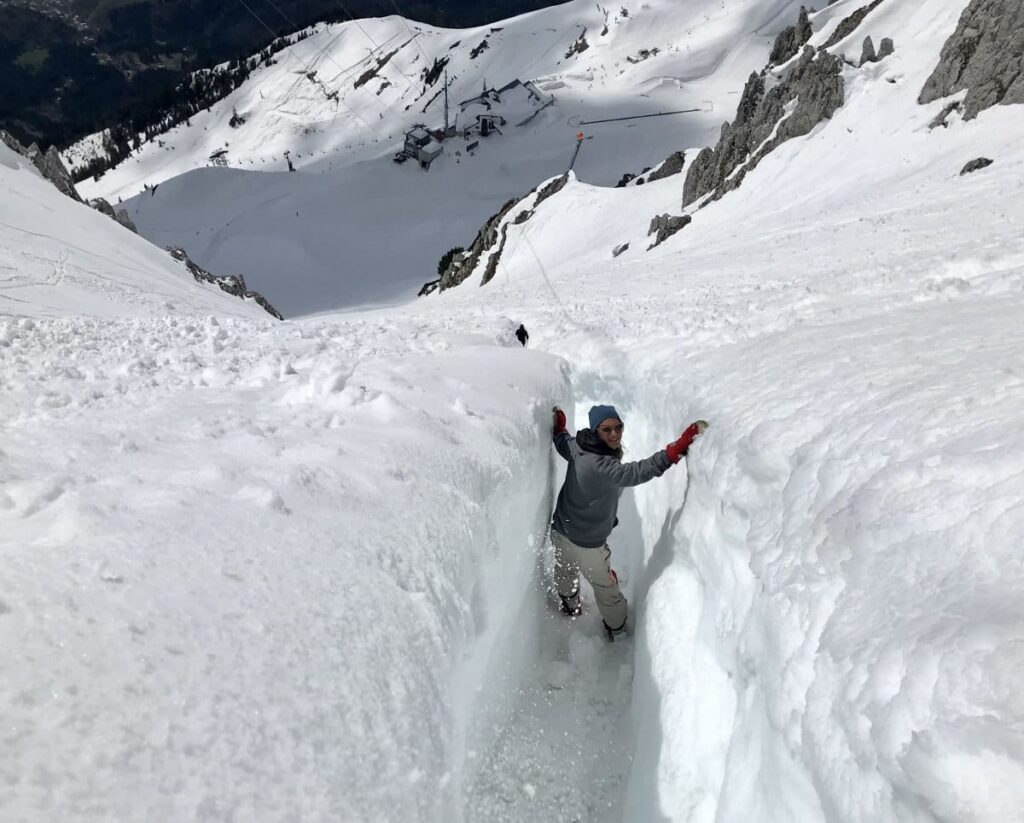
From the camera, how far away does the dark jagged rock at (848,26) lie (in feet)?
116

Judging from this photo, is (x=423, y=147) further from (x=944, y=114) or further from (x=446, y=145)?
(x=944, y=114)

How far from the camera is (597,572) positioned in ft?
19.7

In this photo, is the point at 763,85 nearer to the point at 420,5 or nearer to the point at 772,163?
the point at 772,163

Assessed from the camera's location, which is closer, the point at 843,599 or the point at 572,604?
the point at 843,599

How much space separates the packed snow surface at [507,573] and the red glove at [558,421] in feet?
0.43

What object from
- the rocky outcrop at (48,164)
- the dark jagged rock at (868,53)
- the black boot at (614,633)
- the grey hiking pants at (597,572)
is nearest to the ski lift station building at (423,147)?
the rocky outcrop at (48,164)

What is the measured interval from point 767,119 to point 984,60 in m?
11.9

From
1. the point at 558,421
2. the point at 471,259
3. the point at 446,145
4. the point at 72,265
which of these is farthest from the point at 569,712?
the point at 446,145

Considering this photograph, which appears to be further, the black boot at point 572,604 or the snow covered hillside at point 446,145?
the snow covered hillside at point 446,145

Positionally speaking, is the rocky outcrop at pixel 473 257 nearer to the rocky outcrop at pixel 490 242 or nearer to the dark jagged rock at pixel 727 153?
the rocky outcrop at pixel 490 242

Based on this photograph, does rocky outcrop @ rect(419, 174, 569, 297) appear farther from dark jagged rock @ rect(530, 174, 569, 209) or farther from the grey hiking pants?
the grey hiking pants

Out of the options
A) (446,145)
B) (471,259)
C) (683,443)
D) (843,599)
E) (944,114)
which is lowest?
(471,259)

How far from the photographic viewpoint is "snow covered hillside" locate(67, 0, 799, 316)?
5453cm

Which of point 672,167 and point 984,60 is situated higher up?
point 984,60
